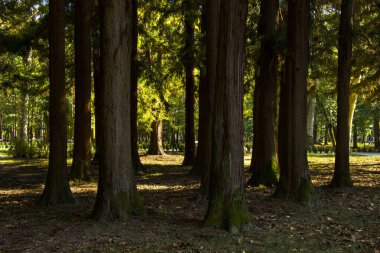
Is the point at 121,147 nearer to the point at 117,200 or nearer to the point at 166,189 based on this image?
the point at 117,200

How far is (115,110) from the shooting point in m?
8.41

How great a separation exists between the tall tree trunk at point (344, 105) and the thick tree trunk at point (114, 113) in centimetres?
773

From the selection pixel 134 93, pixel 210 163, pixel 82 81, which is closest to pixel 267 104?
pixel 210 163

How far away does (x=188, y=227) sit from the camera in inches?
320

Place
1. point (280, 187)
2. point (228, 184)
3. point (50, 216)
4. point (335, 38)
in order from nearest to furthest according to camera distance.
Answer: point (228, 184)
point (50, 216)
point (280, 187)
point (335, 38)

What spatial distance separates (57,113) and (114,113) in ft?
9.49

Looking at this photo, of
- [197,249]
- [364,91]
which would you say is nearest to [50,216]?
[197,249]

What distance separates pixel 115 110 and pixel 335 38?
9362 mm

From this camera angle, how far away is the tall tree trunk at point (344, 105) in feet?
44.5

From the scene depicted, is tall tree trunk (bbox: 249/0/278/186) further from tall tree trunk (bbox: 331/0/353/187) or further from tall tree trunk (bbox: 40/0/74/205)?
tall tree trunk (bbox: 40/0/74/205)

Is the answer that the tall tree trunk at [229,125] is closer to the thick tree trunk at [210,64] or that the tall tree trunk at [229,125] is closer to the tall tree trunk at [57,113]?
the thick tree trunk at [210,64]

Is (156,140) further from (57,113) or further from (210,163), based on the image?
(210,163)

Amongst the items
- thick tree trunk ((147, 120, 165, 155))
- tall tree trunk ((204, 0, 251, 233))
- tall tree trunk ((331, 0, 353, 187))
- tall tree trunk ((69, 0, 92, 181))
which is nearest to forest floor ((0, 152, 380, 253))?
tall tree trunk ((204, 0, 251, 233))

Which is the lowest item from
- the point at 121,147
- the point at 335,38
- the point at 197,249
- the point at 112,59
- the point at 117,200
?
the point at 197,249
